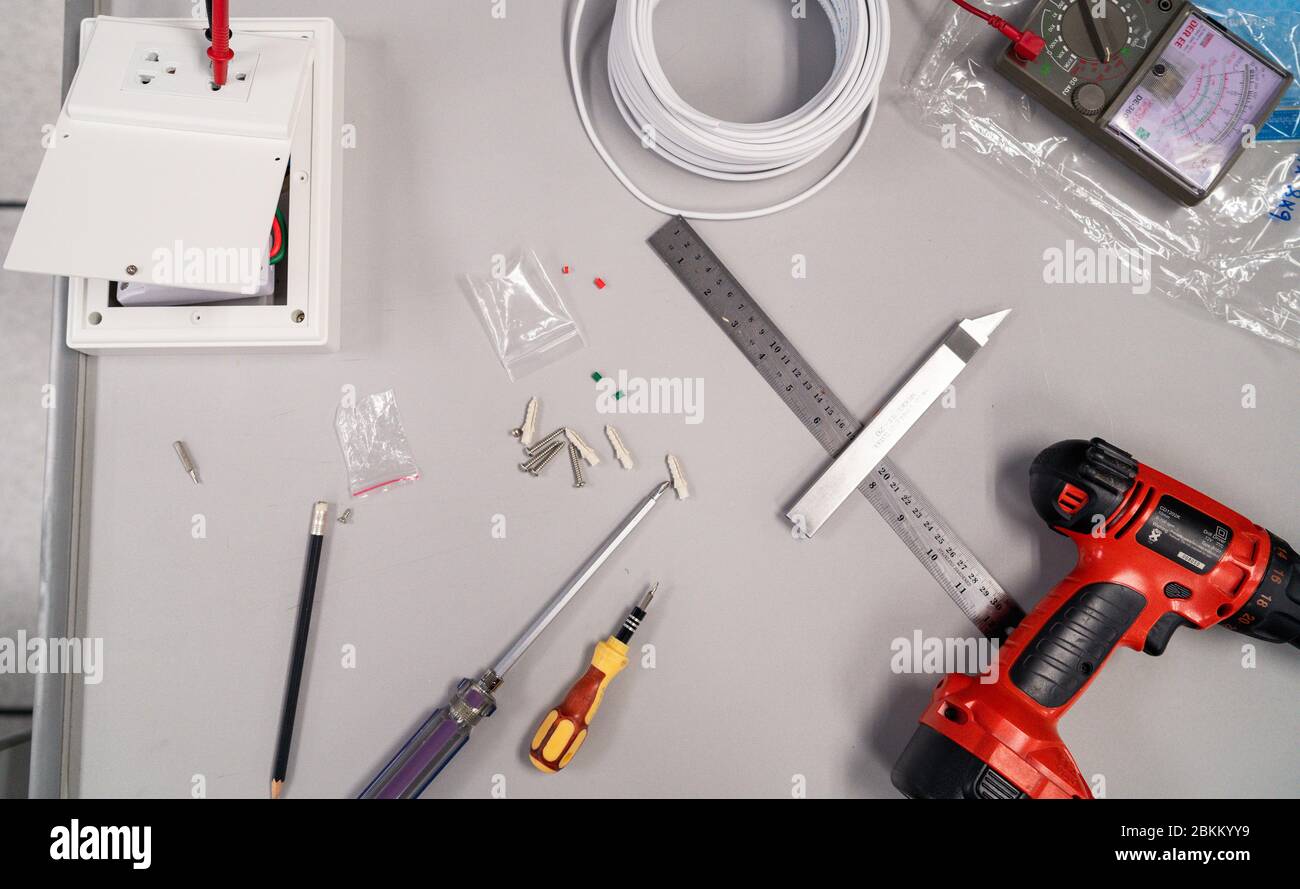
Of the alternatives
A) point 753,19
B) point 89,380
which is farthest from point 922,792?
point 89,380

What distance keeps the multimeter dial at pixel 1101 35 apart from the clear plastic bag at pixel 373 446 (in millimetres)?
1051

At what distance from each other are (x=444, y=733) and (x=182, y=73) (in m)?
0.90

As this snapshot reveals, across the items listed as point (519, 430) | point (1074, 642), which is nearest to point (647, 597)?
point (519, 430)

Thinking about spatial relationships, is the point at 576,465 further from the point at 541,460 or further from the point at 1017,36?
the point at 1017,36

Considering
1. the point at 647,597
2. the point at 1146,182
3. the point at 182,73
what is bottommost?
the point at 647,597

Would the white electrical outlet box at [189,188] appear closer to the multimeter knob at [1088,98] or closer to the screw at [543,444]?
the screw at [543,444]

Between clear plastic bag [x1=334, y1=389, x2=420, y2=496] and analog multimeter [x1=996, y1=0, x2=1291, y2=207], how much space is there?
100cm

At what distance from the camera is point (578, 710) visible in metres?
1.05

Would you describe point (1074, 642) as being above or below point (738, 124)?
below

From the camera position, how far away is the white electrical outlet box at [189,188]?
39.0 inches

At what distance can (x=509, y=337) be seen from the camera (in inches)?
45.0

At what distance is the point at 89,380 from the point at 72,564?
0.25 m

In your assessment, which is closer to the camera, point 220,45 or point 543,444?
point 220,45
